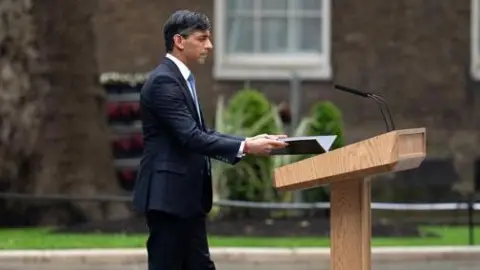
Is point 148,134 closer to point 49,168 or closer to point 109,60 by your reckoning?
point 49,168

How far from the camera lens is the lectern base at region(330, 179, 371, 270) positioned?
525 centimetres

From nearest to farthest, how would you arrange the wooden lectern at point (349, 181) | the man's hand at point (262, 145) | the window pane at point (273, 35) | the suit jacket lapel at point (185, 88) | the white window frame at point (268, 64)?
the wooden lectern at point (349, 181), the man's hand at point (262, 145), the suit jacket lapel at point (185, 88), the white window frame at point (268, 64), the window pane at point (273, 35)

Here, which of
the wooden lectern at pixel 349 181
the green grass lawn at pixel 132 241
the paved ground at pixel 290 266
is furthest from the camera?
the green grass lawn at pixel 132 241

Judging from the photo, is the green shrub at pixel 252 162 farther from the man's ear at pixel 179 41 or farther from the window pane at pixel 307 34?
the man's ear at pixel 179 41

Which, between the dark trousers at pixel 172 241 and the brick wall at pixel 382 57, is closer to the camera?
the dark trousers at pixel 172 241

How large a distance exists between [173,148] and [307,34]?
6.87 meters

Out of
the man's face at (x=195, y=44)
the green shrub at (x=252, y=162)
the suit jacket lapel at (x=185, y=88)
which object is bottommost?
the green shrub at (x=252, y=162)

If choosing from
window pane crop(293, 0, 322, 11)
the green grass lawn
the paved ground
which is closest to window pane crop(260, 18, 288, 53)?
window pane crop(293, 0, 322, 11)

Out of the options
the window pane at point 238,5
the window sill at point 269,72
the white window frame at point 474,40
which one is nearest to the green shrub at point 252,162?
the window sill at point 269,72

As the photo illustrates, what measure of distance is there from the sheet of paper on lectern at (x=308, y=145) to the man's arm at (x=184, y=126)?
9.2 inches

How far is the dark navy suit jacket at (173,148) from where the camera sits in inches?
216

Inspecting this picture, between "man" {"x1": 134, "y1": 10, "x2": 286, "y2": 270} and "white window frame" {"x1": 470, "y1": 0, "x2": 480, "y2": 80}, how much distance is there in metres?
6.98

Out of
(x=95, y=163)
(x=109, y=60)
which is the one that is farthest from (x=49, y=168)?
(x=109, y=60)

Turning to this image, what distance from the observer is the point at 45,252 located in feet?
27.7
